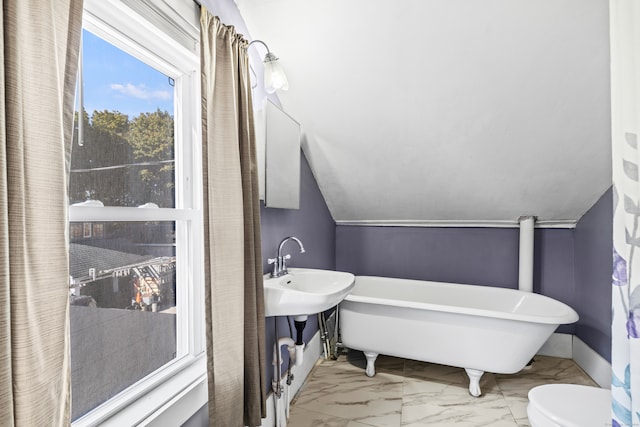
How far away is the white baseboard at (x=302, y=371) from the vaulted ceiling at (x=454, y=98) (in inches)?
53.3

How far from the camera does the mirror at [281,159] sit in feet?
6.51

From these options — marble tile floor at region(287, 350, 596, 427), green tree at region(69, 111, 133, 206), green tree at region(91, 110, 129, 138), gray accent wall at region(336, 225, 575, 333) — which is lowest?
marble tile floor at region(287, 350, 596, 427)

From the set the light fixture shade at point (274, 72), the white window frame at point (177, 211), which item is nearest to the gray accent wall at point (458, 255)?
the light fixture shade at point (274, 72)

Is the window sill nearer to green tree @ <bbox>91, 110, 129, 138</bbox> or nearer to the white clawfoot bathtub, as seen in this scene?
green tree @ <bbox>91, 110, 129, 138</bbox>

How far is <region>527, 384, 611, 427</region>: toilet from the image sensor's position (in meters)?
1.30

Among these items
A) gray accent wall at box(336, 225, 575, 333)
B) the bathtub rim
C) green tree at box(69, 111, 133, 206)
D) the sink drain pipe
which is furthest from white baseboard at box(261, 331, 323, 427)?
green tree at box(69, 111, 133, 206)

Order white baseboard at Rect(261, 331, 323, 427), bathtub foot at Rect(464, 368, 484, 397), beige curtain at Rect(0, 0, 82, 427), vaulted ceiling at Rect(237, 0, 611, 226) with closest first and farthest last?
beige curtain at Rect(0, 0, 82, 427)
vaulted ceiling at Rect(237, 0, 611, 226)
white baseboard at Rect(261, 331, 323, 427)
bathtub foot at Rect(464, 368, 484, 397)

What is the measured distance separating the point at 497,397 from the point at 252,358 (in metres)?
1.77

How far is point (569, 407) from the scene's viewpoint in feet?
4.52

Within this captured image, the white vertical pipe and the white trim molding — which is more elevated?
the white trim molding

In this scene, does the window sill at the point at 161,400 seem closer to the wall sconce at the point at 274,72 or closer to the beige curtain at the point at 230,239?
the beige curtain at the point at 230,239

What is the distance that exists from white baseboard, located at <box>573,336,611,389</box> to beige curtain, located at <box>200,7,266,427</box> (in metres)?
2.38

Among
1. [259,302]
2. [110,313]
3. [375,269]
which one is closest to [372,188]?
[375,269]

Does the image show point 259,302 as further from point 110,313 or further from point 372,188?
point 372,188
